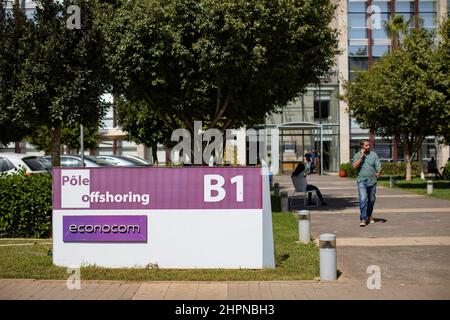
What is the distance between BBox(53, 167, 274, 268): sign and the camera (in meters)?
7.92

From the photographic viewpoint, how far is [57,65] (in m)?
11.4

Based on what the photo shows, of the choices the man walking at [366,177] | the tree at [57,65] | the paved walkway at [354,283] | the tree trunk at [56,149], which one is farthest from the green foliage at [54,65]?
the man walking at [366,177]

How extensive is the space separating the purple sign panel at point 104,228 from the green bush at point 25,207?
9.50 feet

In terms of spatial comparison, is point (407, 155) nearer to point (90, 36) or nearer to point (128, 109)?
point (128, 109)

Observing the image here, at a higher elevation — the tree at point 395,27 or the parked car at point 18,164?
the tree at point 395,27

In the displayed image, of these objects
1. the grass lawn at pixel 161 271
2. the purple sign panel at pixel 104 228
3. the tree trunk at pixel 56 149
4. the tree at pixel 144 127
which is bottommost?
Result: the grass lawn at pixel 161 271

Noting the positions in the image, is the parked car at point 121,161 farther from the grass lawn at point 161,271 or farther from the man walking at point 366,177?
the grass lawn at point 161,271

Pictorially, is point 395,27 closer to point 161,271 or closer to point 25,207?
point 25,207

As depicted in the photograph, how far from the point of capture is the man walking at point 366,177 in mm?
12266

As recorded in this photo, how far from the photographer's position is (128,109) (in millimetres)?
28625

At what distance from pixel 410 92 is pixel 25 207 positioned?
16564 mm
